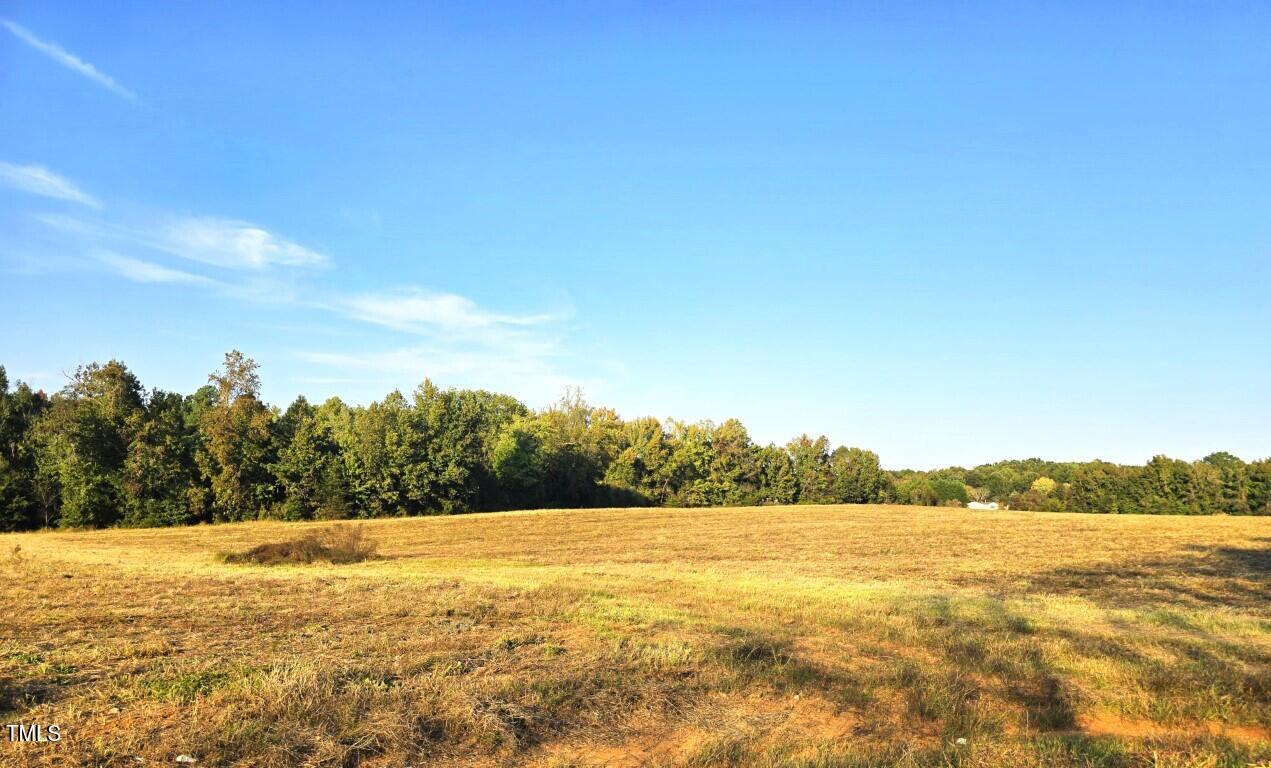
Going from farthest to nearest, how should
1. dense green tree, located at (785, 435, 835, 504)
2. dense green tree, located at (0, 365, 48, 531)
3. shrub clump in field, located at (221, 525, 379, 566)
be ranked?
dense green tree, located at (785, 435, 835, 504)
dense green tree, located at (0, 365, 48, 531)
shrub clump in field, located at (221, 525, 379, 566)

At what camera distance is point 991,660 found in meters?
10.4

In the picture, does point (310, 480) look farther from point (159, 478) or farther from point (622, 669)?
point (622, 669)

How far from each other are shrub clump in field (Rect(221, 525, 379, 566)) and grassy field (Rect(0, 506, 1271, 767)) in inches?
172

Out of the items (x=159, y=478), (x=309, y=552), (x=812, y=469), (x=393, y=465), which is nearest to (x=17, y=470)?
(x=159, y=478)

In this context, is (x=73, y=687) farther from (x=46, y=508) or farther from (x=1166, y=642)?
(x=46, y=508)

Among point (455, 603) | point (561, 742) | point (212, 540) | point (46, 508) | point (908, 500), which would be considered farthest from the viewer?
point (908, 500)

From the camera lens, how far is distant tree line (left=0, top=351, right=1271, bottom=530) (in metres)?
57.0

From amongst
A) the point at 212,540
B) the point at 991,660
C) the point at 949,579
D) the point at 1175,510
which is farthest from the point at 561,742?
the point at 1175,510

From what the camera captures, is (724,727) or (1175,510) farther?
(1175,510)

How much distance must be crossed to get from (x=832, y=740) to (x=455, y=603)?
9.23 meters

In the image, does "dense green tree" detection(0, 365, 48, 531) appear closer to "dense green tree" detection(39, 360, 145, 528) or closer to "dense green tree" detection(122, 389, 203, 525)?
"dense green tree" detection(39, 360, 145, 528)

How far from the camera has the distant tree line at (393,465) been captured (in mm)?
57000

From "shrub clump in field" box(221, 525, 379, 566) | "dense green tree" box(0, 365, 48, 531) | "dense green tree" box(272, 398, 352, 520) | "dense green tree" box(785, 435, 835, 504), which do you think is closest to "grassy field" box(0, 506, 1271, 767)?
"shrub clump in field" box(221, 525, 379, 566)

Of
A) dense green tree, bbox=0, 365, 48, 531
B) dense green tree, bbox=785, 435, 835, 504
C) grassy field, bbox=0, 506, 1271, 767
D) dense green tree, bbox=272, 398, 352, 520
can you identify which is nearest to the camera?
grassy field, bbox=0, 506, 1271, 767
